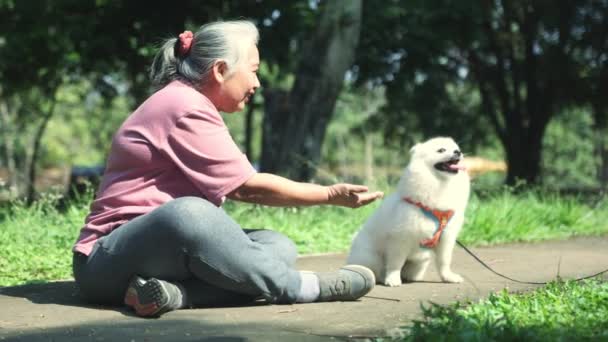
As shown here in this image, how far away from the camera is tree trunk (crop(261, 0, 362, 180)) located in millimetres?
10188

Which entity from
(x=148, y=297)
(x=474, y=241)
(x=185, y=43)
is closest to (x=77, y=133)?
(x=474, y=241)

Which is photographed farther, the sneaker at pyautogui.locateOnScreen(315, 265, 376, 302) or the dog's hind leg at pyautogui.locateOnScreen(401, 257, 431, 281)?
the dog's hind leg at pyautogui.locateOnScreen(401, 257, 431, 281)

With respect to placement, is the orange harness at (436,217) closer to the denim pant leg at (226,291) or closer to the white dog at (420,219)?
the white dog at (420,219)

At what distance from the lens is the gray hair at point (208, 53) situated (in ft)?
11.8

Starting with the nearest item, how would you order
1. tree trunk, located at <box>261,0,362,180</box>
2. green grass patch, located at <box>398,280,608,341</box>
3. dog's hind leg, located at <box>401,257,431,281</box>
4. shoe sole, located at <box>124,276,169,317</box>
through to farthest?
green grass patch, located at <box>398,280,608,341</box>
shoe sole, located at <box>124,276,169,317</box>
dog's hind leg, located at <box>401,257,431,281</box>
tree trunk, located at <box>261,0,362,180</box>

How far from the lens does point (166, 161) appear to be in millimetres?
3453

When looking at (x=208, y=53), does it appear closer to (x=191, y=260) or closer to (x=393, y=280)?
(x=191, y=260)

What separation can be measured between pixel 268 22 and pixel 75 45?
3.19m

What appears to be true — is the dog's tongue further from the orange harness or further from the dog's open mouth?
the orange harness

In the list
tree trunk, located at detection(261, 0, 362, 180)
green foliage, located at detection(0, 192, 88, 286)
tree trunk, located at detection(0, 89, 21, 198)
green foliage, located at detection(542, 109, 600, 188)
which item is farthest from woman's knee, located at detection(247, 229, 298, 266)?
green foliage, located at detection(542, 109, 600, 188)

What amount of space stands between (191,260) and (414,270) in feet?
5.64

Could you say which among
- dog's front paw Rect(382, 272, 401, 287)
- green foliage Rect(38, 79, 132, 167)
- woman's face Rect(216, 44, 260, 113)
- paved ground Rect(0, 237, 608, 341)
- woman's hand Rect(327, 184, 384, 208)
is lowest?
green foliage Rect(38, 79, 132, 167)

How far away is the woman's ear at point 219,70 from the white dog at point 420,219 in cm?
139

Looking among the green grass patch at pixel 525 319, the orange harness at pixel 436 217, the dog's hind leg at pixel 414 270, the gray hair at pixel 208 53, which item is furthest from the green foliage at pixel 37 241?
the green grass patch at pixel 525 319
